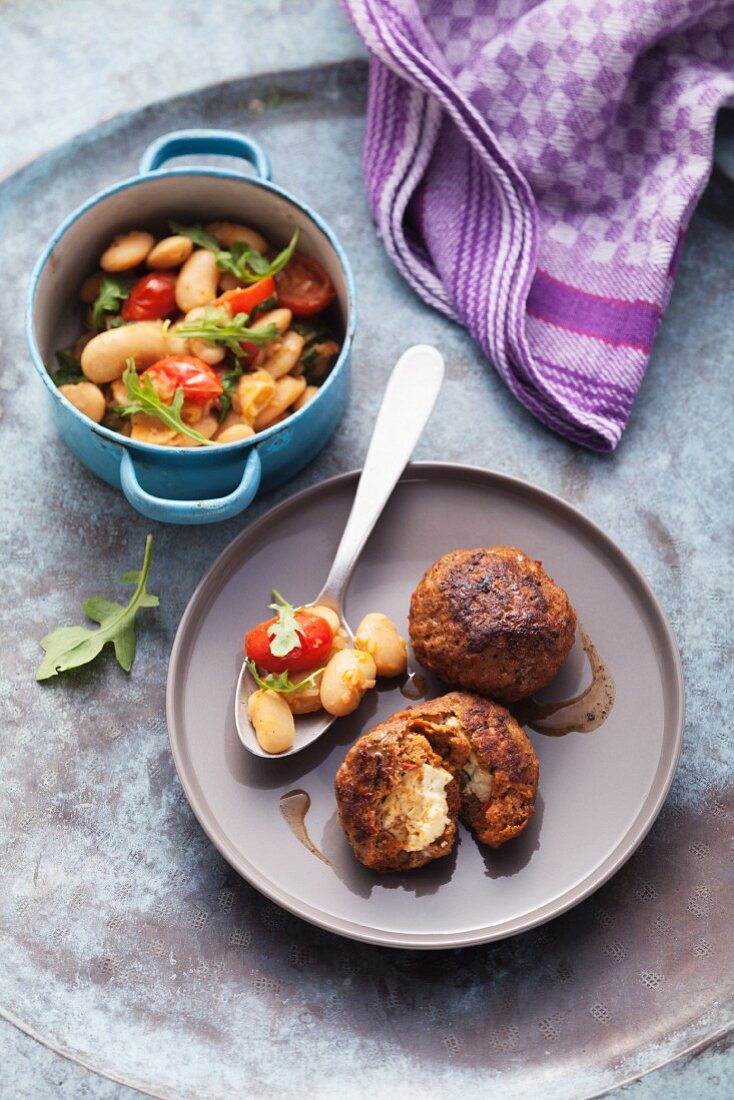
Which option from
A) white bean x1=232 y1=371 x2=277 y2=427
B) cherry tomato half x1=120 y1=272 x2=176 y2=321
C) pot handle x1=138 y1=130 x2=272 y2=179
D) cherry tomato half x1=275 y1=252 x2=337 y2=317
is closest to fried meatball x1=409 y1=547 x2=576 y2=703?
white bean x1=232 y1=371 x2=277 y2=427

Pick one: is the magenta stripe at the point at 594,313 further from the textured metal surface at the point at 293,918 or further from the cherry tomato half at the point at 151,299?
the cherry tomato half at the point at 151,299

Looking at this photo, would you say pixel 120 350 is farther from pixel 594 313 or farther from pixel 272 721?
pixel 594 313

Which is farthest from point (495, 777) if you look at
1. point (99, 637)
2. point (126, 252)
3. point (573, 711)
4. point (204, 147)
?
point (204, 147)

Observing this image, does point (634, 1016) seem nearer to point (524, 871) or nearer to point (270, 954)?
point (524, 871)

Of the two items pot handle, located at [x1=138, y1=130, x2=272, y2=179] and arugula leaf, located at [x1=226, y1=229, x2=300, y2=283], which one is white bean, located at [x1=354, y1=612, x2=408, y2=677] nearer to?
arugula leaf, located at [x1=226, y1=229, x2=300, y2=283]

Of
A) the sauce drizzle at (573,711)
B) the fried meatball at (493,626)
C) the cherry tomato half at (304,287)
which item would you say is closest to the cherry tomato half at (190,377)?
the cherry tomato half at (304,287)
